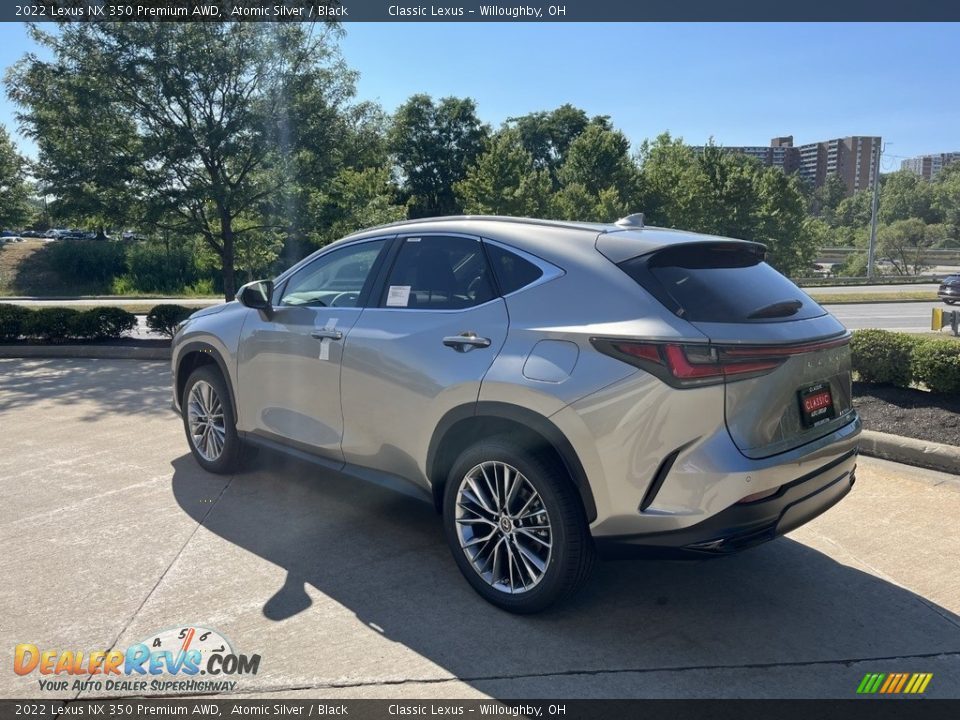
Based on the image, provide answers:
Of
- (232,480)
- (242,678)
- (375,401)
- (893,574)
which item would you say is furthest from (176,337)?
(893,574)

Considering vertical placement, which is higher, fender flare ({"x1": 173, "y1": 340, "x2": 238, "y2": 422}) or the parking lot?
fender flare ({"x1": 173, "y1": 340, "x2": 238, "y2": 422})

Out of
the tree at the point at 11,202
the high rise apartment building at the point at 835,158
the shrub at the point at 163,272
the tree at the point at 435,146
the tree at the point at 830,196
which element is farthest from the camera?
the high rise apartment building at the point at 835,158

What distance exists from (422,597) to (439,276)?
164 centimetres

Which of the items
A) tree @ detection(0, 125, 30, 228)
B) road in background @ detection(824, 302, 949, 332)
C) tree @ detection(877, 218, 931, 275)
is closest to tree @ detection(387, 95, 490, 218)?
tree @ detection(0, 125, 30, 228)

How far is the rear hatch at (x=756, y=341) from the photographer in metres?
3.02

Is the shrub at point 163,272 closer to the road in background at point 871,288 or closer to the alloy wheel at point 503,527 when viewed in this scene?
the road in background at point 871,288

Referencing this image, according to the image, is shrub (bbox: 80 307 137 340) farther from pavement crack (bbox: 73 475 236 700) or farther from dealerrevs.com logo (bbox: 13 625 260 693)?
dealerrevs.com logo (bbox: 13 625 260 693)

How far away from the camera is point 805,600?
370cm

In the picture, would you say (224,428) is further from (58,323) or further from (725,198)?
(725,198)

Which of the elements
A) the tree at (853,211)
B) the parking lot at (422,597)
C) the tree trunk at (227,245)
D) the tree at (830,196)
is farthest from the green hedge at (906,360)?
the tree at (830,196)

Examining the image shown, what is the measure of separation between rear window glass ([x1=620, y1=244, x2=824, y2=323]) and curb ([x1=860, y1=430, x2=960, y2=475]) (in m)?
2.51

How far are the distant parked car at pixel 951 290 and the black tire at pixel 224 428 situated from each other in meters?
28.2

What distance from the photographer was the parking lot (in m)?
3.06

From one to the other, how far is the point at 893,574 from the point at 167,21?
41.2 ft
